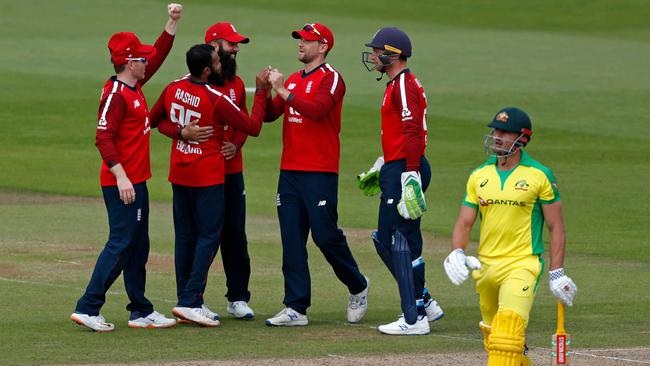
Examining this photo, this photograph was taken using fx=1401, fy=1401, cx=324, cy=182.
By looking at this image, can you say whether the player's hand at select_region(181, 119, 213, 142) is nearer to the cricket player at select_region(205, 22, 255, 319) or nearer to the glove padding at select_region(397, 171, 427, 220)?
the cricket player at select_region(205, 22, 255, 319)

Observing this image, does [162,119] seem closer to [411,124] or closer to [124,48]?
[124,48]

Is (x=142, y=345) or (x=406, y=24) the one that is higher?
(x=406, y=24)

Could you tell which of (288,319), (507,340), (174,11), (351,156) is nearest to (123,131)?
(174,11)

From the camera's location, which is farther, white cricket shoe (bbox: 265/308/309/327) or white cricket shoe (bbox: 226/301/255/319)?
white cricket shoe (bbox: 226/301/255/319)

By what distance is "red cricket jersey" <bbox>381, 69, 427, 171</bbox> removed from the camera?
11.0 meters

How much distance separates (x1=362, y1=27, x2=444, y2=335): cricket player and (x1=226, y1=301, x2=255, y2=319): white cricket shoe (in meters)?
1.25

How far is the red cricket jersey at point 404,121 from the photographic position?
10984 mm

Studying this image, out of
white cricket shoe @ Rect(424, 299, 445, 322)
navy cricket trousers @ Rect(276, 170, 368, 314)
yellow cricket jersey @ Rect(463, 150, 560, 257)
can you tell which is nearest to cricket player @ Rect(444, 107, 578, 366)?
yellow cricket jersey @ Rect(463, 150, 560, 257)

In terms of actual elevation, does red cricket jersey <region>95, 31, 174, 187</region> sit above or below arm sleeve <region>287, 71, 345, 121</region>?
below

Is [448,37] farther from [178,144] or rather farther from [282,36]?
[178,144]

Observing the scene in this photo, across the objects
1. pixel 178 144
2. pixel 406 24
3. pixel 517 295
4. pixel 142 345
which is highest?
pixel 406 24

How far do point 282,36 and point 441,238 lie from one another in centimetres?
2565

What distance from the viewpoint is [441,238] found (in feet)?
55.7

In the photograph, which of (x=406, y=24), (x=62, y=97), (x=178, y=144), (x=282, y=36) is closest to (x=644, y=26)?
(x=406, y=24)
